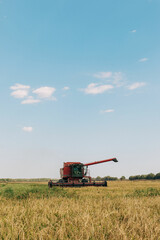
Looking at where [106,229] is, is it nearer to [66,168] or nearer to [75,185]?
[75,185]

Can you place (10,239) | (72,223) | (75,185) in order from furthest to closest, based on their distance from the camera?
(75,185) → (72,223) → (10,239)

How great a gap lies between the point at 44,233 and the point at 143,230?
1307 millimetres

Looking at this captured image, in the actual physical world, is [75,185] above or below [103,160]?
below

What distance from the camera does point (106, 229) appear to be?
2877 mm

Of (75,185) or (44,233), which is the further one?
(75,185)

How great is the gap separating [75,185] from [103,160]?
233 inches

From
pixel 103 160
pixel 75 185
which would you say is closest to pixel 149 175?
pixel 103 160

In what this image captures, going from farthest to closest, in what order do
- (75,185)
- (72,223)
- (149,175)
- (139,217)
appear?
1. (149,175)
2. (75,185)
3. (139,217)
4. (72,223)

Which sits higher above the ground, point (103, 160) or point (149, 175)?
point (103, 160)

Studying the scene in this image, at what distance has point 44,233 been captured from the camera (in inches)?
104

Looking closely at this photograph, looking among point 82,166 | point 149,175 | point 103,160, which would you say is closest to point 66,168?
point 82,166

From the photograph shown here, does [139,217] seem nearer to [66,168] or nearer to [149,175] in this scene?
[66,168]

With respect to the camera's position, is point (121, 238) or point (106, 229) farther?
point (106, 229)

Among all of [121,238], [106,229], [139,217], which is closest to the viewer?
[121,238]
